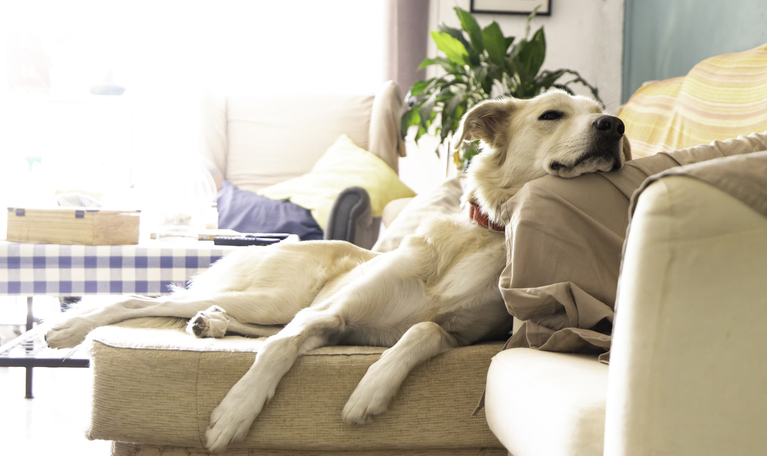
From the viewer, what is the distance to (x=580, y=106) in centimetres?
152

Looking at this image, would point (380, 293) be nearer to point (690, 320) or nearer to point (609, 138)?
point (609, 138)

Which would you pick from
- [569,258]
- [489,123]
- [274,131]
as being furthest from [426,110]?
[569,258]

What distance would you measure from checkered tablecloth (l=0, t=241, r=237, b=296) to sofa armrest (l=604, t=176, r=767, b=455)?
153 cm

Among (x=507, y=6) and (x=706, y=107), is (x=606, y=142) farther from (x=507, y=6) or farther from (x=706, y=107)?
(x=507, y=6)

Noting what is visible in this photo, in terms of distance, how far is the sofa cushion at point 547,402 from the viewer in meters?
0.77

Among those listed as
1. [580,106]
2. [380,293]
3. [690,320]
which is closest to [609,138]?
[580,106]

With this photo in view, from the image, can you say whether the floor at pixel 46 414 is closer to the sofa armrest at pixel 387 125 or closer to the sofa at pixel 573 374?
the sofa at pixel 573 374

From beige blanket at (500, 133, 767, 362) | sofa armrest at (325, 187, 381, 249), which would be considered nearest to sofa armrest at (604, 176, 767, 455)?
beige blanket at (500, 133, 767, 362)

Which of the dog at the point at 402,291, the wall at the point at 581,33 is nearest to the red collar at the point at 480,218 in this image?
the dog at the point at 402,291

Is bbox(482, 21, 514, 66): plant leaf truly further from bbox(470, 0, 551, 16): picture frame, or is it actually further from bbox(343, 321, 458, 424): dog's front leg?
bbox(343, 321, 458, 424): dog's front leg

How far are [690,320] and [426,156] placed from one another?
4.27 meters

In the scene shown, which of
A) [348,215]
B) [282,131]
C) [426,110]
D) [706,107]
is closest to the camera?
[706,107]

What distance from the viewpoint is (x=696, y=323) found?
0.63 meters

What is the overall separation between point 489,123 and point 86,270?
130 centimetres
